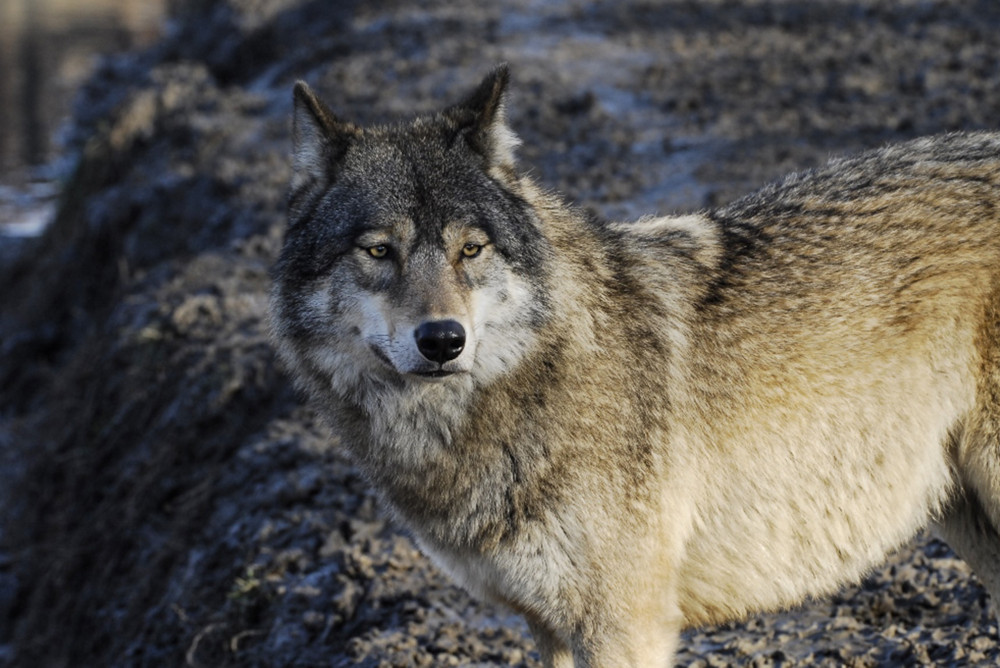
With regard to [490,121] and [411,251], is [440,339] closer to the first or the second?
[411,251]

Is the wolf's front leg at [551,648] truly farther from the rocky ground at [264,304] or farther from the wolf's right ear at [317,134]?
the wolf's right ear at [317,134]

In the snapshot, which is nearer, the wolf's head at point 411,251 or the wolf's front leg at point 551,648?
the wolf's head at point 411,251

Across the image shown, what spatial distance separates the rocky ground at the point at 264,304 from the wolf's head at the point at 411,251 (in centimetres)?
184

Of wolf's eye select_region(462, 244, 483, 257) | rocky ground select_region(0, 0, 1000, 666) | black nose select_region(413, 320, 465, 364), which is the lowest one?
rocky ground select_region(0, 0, 1000, 666)

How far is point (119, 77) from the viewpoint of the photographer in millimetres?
19922

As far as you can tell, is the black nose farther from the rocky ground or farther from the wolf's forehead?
the rocky ground

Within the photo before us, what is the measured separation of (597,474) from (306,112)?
1647 mm

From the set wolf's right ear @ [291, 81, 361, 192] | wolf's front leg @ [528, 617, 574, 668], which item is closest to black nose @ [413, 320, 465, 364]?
wolf's right ear @ [291, 81, 361, 192]

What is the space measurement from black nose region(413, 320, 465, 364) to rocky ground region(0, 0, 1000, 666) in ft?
6.42

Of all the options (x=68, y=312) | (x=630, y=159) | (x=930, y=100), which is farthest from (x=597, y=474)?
(x=68, y=312)

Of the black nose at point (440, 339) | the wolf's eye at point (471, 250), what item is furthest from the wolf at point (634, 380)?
the black nose at point (440, 339)

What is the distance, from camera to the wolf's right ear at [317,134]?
3.88 metres

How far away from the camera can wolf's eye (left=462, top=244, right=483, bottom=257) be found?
11.9 feet

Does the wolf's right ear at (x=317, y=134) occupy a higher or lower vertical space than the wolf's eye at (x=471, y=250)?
higher
